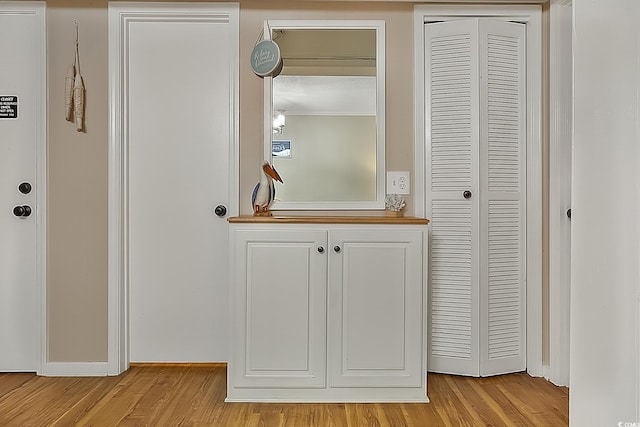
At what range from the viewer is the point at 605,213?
0.99 meters

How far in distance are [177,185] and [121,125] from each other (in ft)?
1.49

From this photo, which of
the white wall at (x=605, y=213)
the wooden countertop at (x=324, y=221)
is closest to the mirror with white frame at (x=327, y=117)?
the wooden countertop at (x=324, y=221)

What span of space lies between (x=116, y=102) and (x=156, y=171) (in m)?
0.44

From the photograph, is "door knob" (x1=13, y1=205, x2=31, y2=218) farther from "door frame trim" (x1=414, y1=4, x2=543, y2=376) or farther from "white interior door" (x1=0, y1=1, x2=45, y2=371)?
"door frame trim" (x1=414, y1=4, x2=543, y2=376)

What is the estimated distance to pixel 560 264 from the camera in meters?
3.10

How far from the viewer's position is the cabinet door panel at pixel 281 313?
2.74 metres

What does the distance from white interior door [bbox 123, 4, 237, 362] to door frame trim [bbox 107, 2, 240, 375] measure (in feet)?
0.17

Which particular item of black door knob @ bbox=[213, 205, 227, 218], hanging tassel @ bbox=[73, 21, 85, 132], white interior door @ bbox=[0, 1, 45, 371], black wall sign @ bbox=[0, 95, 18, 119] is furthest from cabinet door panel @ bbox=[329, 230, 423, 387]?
black wall sign @ bbox=[0, 95, 18, 119]

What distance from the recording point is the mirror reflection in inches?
126

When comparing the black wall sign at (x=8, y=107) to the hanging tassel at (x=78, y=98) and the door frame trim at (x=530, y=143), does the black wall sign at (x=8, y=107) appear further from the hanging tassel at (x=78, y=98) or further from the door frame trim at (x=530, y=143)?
the door frame trim at (x=530, y=143)

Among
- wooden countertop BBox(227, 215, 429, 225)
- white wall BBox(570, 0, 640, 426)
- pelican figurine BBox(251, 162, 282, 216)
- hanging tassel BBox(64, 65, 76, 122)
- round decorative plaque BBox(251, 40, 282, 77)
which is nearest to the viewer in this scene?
white wall BBox(570, 0, 640, 426)

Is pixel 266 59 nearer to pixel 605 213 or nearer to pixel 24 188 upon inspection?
pixel 24 188

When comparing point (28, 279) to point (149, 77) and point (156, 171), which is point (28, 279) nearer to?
point (156, 171)

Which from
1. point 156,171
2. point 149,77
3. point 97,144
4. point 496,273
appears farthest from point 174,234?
point 496,273
